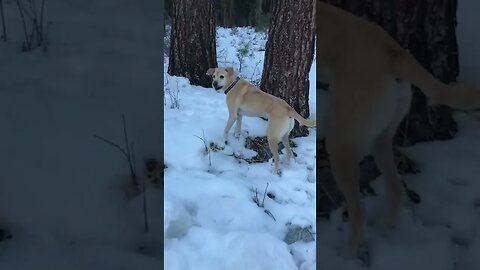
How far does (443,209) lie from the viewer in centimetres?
90

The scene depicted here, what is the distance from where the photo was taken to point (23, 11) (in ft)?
2.97

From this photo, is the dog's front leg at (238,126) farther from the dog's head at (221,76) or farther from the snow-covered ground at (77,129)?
the snow-covered ground at (77,129)

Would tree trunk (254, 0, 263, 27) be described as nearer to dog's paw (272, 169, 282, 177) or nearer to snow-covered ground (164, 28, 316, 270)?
snow-covered ground (164, 28, 316, 270)

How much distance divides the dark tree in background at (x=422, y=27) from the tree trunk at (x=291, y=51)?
2.16 ft

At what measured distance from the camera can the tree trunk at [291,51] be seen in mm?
1556

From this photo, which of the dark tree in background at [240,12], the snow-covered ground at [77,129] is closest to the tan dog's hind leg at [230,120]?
the dark tree in background at [240,12]

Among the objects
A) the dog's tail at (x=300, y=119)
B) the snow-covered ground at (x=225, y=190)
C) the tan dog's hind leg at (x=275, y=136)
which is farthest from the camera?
the tan dog's hind leg at (x=275, y=136)

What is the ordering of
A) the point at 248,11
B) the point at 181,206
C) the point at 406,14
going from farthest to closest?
the point at 248,11 < the point at 181,206 < the point at 406,14

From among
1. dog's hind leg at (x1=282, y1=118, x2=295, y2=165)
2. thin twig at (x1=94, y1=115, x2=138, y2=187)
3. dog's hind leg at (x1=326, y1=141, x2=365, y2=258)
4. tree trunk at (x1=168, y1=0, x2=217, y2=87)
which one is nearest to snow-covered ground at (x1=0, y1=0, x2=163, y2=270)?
thin twig at (x1=94, y1=115, x2=138, y2=187)

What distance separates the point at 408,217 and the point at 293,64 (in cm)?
77

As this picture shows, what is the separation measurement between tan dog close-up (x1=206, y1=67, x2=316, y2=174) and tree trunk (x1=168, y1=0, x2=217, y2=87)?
46 mm

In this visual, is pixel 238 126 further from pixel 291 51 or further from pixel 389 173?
pixel 389 173

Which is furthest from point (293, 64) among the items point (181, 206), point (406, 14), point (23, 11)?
point (23, 11)

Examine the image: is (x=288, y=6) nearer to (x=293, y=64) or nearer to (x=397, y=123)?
(x=293, y=64)
